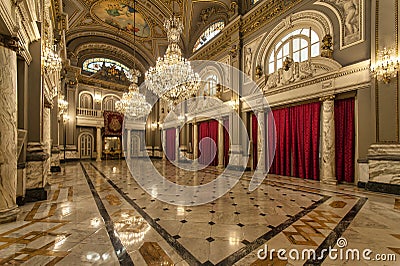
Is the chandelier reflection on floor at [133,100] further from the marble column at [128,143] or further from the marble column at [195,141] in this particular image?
the marble column at [128,143]

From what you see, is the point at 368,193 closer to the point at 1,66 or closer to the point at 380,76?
the point at 380,76

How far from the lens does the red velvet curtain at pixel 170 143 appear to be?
46.5ft

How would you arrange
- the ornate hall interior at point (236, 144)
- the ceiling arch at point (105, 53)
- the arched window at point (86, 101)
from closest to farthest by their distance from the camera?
the ornate hall interior at point (236, 144) → the ceiling arch at point (105, 53) → the arched window at point (86, 101)

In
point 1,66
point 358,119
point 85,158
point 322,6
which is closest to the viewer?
point 1,66

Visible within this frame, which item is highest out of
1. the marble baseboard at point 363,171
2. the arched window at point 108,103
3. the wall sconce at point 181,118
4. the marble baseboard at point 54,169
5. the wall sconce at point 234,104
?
the arched window at point 108,103

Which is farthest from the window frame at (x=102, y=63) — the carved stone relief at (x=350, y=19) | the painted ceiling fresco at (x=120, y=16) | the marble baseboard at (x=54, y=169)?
the carved stone relief at (x=350, y=19)

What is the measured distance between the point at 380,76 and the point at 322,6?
2.98 metres

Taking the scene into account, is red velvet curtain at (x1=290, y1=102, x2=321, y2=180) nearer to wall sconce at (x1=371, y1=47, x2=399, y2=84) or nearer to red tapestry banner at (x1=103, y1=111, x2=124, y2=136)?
wall sconce at (x1=371, y1=47, x2=399, y2=84)

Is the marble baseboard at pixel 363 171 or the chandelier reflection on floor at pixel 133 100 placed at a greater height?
the chandelier reflection on floor at pixel 133 100

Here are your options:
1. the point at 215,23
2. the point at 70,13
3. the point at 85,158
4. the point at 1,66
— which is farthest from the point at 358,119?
the point at 85,158

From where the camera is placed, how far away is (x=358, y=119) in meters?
5.32

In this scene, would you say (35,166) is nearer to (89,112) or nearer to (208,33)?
(208,33)

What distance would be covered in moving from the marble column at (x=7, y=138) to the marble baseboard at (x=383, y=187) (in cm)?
715

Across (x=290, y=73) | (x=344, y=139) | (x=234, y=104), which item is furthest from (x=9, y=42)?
(x=344, y=139)
